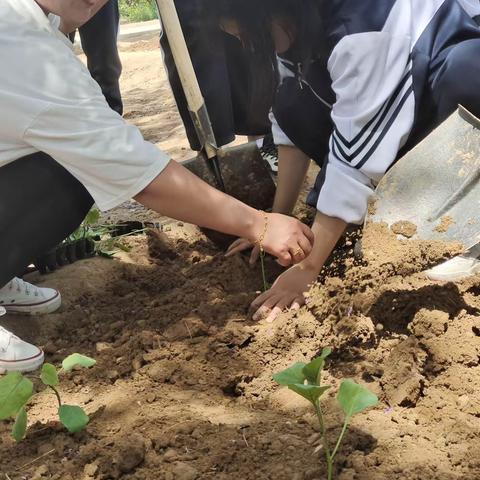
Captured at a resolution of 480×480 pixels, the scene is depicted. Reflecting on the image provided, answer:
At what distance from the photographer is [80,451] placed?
1488 millimetres

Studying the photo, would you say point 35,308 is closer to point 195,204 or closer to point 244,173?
point 195,204

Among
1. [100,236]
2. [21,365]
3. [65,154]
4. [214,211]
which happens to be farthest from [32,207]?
[100,236]

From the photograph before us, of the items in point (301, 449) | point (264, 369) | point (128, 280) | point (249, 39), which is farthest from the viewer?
point (128, 280)

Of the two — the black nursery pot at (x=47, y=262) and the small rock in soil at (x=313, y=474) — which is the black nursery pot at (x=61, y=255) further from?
the small rock in soil at (x=313, y=474)

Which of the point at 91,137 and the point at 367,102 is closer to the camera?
the point at 91,137

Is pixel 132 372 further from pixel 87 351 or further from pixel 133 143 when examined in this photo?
pixel 133 143

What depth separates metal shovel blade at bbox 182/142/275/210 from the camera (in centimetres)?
269

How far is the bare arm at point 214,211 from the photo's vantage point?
1730 mm

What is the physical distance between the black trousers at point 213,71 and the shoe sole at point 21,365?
1220 millimetres

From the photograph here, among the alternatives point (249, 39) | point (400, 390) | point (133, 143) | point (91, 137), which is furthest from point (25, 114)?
point (400, 390)

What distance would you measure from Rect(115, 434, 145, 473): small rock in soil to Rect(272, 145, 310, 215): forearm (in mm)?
1321

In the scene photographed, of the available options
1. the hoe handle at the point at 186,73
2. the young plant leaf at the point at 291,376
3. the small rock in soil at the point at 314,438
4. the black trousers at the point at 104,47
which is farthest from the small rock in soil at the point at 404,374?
the black trousers at the point at 104,47

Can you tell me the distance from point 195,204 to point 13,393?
64 cm

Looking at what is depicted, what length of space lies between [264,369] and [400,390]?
0.40 meters
